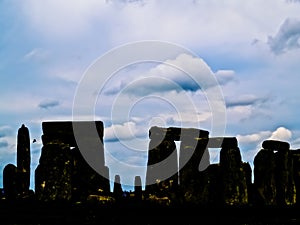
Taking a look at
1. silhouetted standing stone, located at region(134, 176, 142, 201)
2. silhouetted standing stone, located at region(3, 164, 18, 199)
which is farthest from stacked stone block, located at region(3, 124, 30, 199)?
silhouetted standing stone, located at region(134, 176, 142, 201)

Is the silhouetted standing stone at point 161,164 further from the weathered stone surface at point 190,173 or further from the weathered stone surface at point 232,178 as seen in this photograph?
the weathered stone surface at point 232,178

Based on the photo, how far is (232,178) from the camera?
17531 millimetres

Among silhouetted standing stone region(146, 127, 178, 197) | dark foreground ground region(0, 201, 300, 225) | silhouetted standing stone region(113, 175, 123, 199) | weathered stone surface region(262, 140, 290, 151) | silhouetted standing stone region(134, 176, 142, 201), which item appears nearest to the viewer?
dark foreground ground region(0, 201, 300, 225)

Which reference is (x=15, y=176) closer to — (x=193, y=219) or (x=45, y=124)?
(x=45, y=124)

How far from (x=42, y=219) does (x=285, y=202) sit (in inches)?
318

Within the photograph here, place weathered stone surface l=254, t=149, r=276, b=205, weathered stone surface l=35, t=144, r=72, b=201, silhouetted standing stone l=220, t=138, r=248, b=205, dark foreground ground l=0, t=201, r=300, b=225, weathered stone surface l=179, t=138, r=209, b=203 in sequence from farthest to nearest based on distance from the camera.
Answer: weathered stone surface l=254, t=149, r=276, b=205 → silhouetted standing stone l=220, t=138, r=248, b=205 → weathered stone surface l=179, t=138, r=209, b=203 → weathered stone surface l=35, t=144, r=72, b=201 → dark foreground ground l=0, t=201, r=300, b=225

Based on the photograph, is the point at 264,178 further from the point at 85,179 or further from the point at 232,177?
the point at 85,179

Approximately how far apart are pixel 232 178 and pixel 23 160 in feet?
17.2

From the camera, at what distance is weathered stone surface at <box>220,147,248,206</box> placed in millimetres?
17422

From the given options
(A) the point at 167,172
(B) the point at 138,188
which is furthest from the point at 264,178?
(B) the point at 138,188

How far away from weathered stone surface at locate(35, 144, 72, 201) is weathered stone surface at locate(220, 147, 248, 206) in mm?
4517

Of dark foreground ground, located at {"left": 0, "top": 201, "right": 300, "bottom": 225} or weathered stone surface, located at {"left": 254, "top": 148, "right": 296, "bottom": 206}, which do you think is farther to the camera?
weathered stone surface, located at {"left": 254, "top": 148, "right": 296, "bottom": 206}

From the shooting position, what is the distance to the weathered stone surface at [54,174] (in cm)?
1447

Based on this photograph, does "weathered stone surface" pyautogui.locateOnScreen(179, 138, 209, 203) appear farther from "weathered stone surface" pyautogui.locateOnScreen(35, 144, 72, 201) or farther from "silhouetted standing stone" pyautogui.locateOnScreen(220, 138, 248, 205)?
"weathered stone surface" pyautogui.locateOnScreen(35, 144, 72, 201)
